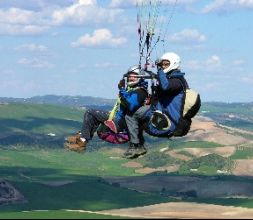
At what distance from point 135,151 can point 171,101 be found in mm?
2500

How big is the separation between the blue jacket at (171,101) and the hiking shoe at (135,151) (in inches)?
29.6

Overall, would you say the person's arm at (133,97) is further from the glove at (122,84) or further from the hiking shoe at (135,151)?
the hiking shoe at (135,151)

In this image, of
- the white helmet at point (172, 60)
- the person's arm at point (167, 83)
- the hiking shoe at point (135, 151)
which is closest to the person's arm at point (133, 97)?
the person's arm at point (167, 83)

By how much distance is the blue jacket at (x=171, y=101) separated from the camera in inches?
898

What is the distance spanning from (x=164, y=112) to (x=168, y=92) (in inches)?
39.0

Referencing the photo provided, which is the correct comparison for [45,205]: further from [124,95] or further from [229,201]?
[124,95]

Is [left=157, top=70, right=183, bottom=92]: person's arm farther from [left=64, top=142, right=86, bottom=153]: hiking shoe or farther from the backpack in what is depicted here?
[left=64, top=142, right=86, bottom=153]: hiking shoe

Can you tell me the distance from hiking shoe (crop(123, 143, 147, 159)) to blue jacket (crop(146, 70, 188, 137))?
0.75 metres

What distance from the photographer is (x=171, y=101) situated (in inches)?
920

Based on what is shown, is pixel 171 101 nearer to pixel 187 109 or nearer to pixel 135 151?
pixel 187 109

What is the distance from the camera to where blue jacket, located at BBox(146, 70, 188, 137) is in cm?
2281

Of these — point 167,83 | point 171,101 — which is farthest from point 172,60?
point 171,101

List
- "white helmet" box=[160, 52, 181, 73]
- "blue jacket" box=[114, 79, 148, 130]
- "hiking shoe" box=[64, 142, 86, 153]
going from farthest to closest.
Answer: "hiking shoe" box=[64, 142, 86, 153] → "blue jacket" box=[114, 79, 148, 130] → "white helmet" box=[160, 52, 181, 73]

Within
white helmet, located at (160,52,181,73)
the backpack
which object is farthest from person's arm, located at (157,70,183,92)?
the backpack
